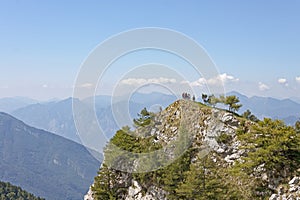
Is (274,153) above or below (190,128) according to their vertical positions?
below

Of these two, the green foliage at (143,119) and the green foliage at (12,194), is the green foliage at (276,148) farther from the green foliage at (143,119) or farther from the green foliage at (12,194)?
the green foliage at (12,194)

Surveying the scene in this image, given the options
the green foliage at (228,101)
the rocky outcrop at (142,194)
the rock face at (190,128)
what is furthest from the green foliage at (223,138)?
the rocky outcrop at (142,194)

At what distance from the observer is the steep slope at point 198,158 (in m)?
31.2

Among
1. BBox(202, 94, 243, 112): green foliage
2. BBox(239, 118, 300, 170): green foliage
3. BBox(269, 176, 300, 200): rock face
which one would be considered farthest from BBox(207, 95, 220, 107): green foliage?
BBox(269, 176, 300, 200): rock face

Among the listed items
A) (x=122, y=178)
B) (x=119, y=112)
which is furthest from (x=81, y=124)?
(x=122, y=178)

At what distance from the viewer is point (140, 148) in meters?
44.2

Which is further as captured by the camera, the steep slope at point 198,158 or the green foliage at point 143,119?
the green foliage at point 143,119

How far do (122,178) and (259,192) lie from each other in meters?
21.2

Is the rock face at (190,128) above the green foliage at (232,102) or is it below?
below

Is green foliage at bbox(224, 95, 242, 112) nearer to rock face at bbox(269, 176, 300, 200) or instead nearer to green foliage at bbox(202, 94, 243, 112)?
green foliage at bbox(202, 94, 243, 112)

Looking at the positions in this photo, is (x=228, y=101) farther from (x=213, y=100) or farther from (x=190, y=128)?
(x=190, y=128)

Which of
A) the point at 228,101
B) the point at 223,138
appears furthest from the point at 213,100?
the point at 223,138

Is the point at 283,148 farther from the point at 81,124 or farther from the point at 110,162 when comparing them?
the point at 110,162

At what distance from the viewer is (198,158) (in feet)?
112
